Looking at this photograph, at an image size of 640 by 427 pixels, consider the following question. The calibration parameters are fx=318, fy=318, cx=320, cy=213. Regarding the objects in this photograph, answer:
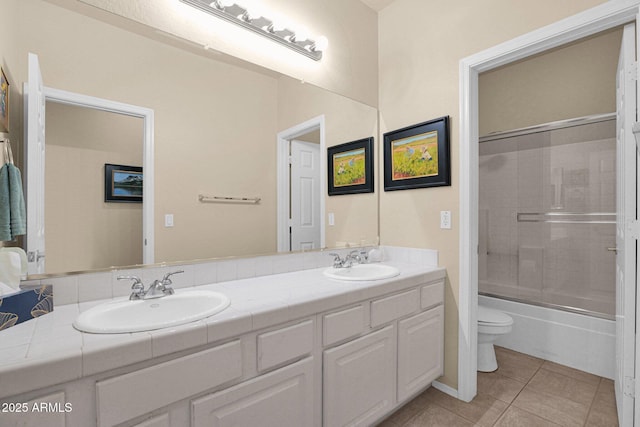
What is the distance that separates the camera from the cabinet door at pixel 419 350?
175 centimetres

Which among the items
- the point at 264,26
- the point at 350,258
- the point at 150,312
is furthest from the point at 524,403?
the point at 264,26

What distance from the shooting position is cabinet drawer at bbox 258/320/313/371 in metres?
1.14

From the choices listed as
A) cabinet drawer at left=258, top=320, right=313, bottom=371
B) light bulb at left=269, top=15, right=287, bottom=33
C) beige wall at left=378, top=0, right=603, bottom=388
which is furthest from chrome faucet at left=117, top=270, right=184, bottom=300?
beige wall at left=378, top=0, right=603, bottom=388

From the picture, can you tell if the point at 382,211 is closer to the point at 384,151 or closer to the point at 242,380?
the point at 384,151

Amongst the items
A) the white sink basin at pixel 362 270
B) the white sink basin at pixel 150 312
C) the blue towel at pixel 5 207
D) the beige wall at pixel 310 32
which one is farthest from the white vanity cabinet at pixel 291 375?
the beige wall at pixel 310 32

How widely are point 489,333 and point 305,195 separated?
5.34 ft

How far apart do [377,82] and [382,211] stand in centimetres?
101

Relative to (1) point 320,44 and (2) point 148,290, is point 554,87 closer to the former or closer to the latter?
(1) point 320,44

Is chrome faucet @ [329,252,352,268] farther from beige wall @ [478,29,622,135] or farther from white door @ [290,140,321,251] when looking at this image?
beige wall @ [478,29,622,135]

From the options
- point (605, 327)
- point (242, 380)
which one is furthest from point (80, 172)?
point (605, 327)

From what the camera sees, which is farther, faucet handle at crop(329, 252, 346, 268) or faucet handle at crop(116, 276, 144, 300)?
faucet handle at crop(329, 252, 346, 268)

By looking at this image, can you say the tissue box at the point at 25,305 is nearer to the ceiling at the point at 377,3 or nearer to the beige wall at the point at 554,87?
the ceiling at the point at 377,3

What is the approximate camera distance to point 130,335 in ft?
2.96

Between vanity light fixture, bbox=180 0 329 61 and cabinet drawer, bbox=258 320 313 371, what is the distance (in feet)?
5.17
